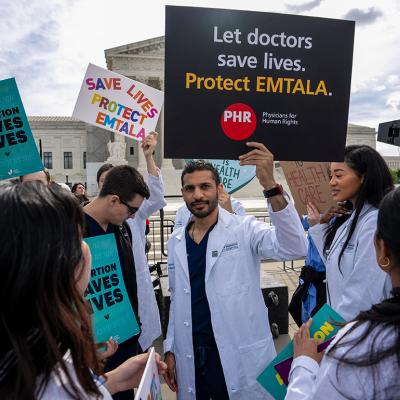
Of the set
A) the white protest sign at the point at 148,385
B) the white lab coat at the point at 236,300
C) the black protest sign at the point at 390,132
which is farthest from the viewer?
the black protest sign at the point at 390,132

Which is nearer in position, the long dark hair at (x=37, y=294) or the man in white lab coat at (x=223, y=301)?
the long dark hair at (x=37, y=294)

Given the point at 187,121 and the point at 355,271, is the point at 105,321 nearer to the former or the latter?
the point at 187,121

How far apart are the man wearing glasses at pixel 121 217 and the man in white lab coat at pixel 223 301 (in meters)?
0.32

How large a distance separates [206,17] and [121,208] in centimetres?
137

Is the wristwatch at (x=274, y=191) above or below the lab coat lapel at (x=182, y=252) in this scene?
above

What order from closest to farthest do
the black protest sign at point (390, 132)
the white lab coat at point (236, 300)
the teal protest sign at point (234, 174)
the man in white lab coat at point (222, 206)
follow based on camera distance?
the white lab coat at point (236, 300) → the man in white lab coat at point (222, 206) → the black protest sign at point (390, 132) → the teal protest sign at point (234, 174)

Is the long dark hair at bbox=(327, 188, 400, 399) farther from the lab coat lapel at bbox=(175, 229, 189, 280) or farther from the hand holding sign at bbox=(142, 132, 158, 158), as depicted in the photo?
the hand holding sign at bbox=(142, 132, 158, 158)

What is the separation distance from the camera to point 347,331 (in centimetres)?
112

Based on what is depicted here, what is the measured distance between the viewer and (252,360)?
85.2 inches

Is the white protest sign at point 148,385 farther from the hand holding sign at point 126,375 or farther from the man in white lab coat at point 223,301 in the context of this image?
the man in white lab coat at point 223,301

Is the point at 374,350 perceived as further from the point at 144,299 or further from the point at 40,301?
the point at 144,299

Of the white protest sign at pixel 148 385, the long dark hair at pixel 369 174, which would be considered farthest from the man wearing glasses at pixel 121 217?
the long dark hair at pixel 369 174

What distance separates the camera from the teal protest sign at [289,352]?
1533mm

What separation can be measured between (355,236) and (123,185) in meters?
1.56
